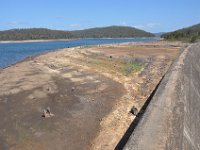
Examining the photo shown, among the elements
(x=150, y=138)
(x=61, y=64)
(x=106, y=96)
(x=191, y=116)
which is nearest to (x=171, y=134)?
(x=150, y=138)

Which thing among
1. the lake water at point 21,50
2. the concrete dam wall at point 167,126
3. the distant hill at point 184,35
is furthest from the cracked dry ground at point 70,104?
the distant hill at point 184,35

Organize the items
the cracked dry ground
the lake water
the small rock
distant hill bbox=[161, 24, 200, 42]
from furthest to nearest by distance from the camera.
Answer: distant hill bbox=[161, 24, 200, 42]
the lake water
the small rock
the cracked dry ground

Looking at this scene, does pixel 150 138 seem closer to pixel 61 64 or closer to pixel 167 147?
pixel 167 147

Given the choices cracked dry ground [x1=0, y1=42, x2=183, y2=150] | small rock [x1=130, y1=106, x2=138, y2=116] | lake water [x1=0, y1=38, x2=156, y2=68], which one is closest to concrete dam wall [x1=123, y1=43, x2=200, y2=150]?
small rock [x1=130, y1=106, x2=138, y2=116]

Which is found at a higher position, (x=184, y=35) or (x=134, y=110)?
(x=134, y=110)

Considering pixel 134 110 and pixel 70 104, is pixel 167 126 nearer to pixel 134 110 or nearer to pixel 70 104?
pixel 134 110

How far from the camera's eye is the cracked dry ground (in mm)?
11383

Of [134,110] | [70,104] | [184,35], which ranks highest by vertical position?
[134,110]

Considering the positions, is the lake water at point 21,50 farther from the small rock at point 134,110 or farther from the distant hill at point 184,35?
the small rock at point 134,110

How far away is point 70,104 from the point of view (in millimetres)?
15125

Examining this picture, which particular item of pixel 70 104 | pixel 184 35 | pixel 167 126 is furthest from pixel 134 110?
pixel 184 35

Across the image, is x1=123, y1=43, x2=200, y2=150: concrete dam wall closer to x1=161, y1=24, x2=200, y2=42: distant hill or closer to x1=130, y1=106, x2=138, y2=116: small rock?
x1=130, y1=106, x2=138, y2=116: small rock

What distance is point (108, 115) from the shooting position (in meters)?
13.9

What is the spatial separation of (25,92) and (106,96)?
10.3 feet
